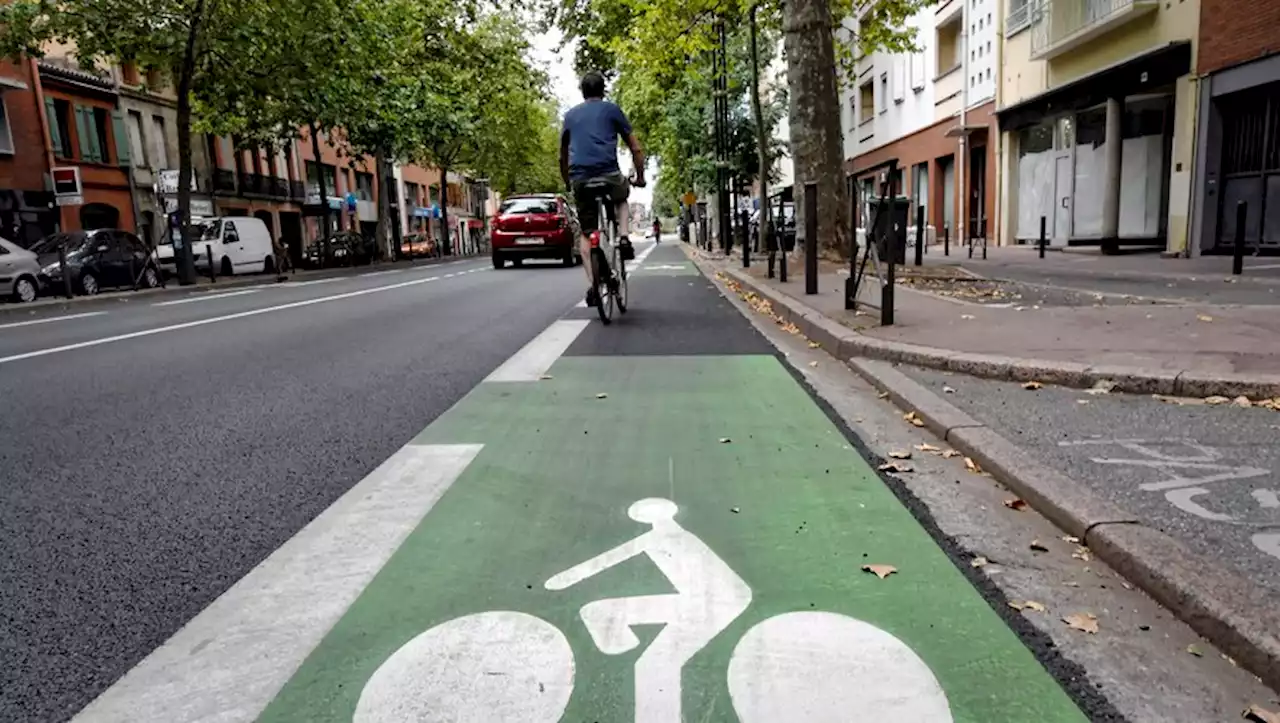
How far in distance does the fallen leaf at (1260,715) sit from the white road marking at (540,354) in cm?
436

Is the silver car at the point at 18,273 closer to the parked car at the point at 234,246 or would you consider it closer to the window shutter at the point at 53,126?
the parked car at the point at 234,246

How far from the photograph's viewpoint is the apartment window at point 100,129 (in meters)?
30.0

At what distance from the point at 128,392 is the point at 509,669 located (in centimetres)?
464

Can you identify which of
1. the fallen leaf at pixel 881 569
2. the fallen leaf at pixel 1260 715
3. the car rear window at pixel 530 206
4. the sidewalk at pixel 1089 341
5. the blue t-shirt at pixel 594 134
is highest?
the blue t-shirt at pixel 594 134

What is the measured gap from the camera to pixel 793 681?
1.98 m

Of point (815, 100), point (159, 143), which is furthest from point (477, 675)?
point (159, 143)

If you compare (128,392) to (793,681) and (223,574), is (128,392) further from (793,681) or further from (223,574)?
(793,681)

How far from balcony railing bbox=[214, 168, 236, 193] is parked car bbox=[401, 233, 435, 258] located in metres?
9.90

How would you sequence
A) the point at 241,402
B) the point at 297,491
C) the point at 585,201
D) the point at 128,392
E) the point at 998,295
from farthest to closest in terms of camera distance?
the point at 998,295 → the point at 585,201 → the point at 128,392 → the point at 241,402 → the point at 297,491

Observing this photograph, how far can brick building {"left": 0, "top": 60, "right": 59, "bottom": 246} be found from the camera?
2547 cm

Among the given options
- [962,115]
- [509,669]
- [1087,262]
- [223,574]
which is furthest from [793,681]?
[962,115]

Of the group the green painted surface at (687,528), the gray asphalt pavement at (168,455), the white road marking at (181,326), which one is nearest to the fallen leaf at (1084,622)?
the green painted surface at (687,528)

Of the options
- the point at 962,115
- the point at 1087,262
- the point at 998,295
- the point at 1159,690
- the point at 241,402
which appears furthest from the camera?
the point at 962,115

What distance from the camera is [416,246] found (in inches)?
1885
